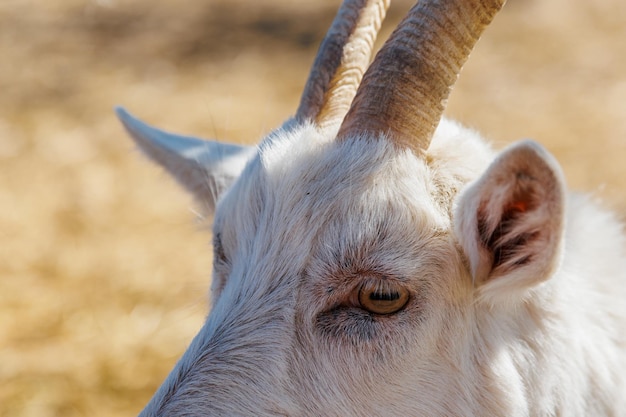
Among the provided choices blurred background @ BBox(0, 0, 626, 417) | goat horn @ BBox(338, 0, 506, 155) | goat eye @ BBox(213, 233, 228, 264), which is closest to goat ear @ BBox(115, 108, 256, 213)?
blurred background @ BBox(0, 0, 626, 417)

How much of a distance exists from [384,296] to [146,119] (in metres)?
7.20

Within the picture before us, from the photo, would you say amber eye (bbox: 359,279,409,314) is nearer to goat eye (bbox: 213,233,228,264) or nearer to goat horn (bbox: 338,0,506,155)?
goat horn (bbox: 338,0,506,155)

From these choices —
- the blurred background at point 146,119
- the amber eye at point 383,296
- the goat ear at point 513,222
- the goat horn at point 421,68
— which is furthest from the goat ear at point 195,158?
the goat ear at point 513,222

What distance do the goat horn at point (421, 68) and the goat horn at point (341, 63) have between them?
424 millimetres

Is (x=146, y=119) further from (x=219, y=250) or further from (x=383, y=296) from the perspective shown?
(x=383, y=296)

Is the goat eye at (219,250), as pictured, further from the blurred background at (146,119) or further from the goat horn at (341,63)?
the blurred background at (146,119)

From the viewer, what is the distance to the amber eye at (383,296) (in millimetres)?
2605

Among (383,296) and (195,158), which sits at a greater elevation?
(195,158)

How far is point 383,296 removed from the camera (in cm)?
261

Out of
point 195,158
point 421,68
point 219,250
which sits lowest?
point 219,250

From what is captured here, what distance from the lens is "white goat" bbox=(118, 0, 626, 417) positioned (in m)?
2.55

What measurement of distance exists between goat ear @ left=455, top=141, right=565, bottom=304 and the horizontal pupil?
0.29 m

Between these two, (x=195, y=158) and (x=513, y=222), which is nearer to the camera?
(x=513, y=222)

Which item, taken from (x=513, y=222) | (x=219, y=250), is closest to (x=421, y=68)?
(x=513, y=222)
